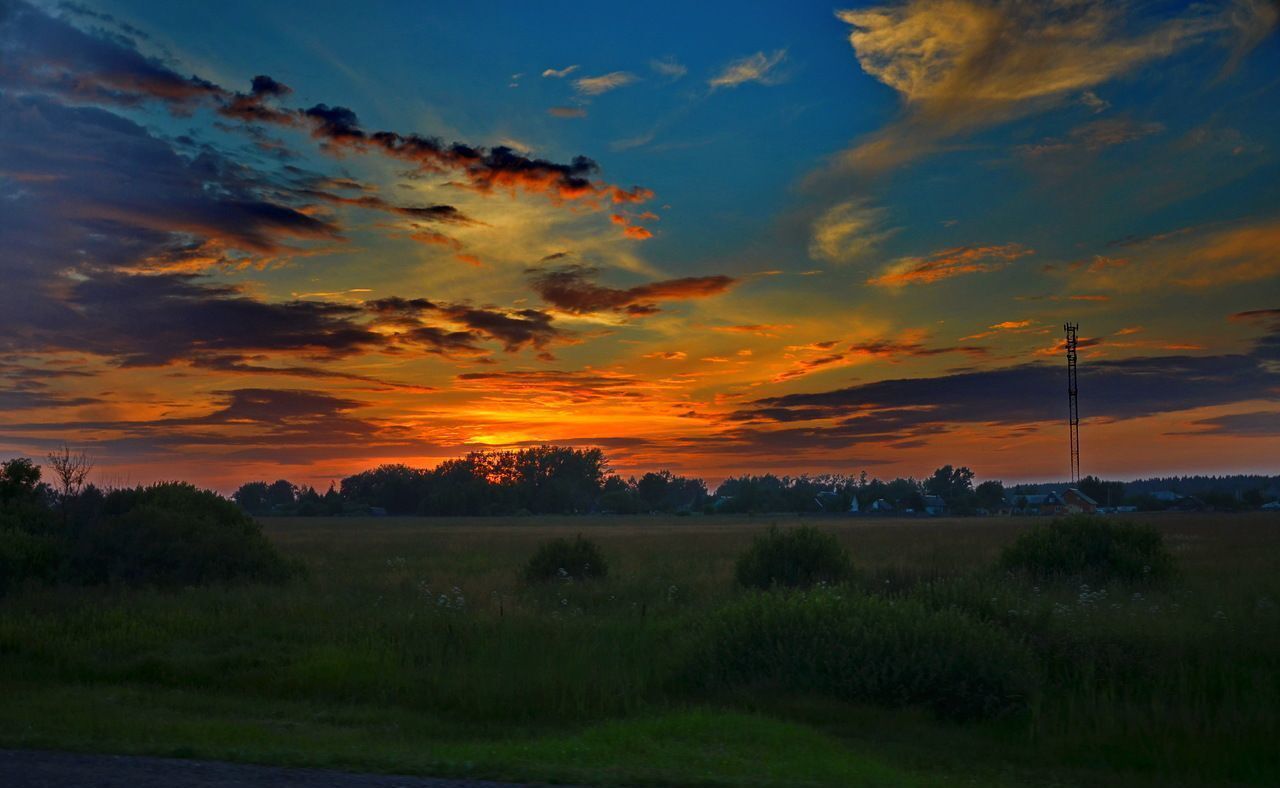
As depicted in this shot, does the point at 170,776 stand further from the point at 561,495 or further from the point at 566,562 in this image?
the point at 561,495

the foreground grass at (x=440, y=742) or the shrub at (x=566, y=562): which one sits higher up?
the shrub at (x=566, y=562)

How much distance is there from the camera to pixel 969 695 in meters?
14.2

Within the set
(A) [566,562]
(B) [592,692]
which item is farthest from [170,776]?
(A) [566,562]

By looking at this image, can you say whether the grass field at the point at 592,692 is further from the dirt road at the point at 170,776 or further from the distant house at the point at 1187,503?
the distant house at the point at 1187,503

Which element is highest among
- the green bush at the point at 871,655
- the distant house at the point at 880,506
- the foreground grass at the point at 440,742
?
the distant house at the point at 880,506

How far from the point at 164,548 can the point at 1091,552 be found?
96.0 ft

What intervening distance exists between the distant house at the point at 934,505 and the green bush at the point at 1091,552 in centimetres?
11546

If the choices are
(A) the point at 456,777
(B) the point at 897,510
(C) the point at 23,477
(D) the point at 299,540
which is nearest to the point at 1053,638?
(A) the point at 456,777

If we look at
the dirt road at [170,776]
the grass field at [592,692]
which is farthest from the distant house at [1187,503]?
the dirt road at [170,776]

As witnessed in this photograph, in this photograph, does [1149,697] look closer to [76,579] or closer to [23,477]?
[76,579]

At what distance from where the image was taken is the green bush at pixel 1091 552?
2855cm

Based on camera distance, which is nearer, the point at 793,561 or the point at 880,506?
the point at 793,561

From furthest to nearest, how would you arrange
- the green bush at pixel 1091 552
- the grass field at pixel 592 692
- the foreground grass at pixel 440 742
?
the green bush at pixel 1091 552, the grass field at pixel 592 692, the foreground grass at pixel 440 742

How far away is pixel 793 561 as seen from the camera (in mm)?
28297
